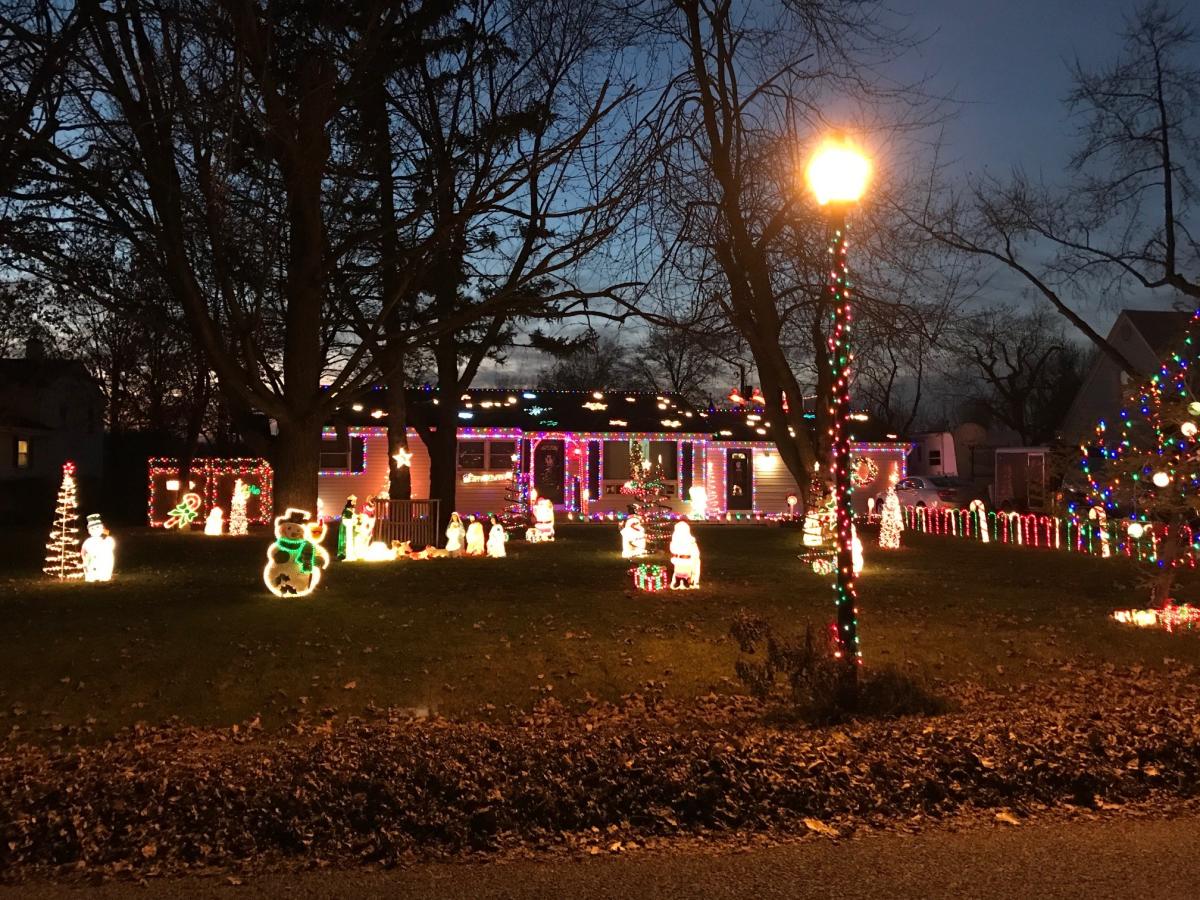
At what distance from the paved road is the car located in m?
30.0

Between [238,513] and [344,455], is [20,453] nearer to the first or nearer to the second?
[344,455]

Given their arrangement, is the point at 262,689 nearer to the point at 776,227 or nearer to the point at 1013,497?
the point at 776,227

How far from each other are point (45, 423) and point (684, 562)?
110 feet

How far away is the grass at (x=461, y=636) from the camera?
28.0ft

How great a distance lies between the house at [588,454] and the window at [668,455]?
0.03 m

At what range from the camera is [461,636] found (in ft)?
34.8

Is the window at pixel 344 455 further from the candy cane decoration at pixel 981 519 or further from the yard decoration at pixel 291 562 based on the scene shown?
the yard decoration at pixel 291 562

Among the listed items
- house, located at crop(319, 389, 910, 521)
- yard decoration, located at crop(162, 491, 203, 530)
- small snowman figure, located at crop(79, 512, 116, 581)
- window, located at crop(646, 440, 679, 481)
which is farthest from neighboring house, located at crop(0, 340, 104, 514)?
window, located at crop(646, 440, 679, 481)

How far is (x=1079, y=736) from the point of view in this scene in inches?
244

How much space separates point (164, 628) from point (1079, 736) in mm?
8625

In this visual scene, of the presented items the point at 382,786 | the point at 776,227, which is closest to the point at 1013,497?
the point at 776,227

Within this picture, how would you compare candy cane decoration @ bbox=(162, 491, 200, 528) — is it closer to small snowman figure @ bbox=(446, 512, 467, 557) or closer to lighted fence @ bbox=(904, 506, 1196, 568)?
small snowman figure @ bbox=(446, 512, 467, 557)

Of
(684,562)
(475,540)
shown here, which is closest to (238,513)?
(475,540)

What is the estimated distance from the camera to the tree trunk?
13.7m
